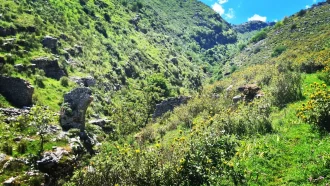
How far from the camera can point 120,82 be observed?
192ft

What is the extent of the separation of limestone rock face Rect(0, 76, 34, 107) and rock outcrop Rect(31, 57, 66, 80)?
391 inches

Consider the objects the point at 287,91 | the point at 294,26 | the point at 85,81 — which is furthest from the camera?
the point at 294,26

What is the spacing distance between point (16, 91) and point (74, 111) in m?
6.81

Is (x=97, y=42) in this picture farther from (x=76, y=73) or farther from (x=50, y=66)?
(x=50, y=66)

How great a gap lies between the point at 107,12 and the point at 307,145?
270ft

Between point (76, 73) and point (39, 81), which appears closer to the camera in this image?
point (39, 81)

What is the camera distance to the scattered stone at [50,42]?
4634 centimetres

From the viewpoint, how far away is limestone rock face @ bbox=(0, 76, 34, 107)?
2934 cm

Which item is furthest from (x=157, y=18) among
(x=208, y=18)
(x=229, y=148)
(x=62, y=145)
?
(x=229, y=148)

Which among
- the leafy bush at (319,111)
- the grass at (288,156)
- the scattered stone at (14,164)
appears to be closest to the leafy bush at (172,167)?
the grass at (288,156)

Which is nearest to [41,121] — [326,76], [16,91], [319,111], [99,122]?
[16,91]

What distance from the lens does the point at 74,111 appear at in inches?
1102

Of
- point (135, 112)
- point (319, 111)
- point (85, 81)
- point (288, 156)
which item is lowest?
point (135, 112)

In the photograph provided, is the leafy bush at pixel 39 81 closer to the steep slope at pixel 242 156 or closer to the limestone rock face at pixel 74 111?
the limestone rock face at pixel 74 111
